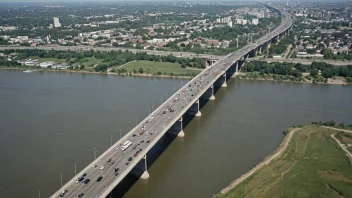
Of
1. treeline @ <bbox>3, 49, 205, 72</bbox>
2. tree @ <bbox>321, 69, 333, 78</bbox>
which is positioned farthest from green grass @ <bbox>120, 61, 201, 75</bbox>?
tree @ <bbox>321, 69, 333, 78</bbox>

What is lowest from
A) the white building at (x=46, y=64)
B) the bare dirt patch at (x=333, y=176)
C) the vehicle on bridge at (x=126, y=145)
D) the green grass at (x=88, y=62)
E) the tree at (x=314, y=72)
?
the bare dirt patch at (x=333, y=176)

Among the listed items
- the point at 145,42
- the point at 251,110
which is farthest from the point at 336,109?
the point at 145,42

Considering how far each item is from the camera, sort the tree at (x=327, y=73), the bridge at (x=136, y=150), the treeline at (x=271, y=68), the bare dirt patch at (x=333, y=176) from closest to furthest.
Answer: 1. the bridge at (x=136, y=150)
2. the bare dirt patch at (x=333, y=176)
3. the tree at (x=327, y=73)
4. the treeline at (x=271, y=68)

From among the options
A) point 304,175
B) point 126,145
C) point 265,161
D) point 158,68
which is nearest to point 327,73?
point 158,68

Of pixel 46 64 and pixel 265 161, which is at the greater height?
pixel 46 64

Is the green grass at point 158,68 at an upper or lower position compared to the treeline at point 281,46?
lower

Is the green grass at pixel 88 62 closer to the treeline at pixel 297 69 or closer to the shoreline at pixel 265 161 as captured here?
the treeline at pixel 297 69

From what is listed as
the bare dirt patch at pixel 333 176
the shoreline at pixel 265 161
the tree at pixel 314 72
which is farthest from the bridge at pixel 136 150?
the tree at pixel 314 72

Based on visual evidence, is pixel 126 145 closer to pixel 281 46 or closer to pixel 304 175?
pixel 304 175
